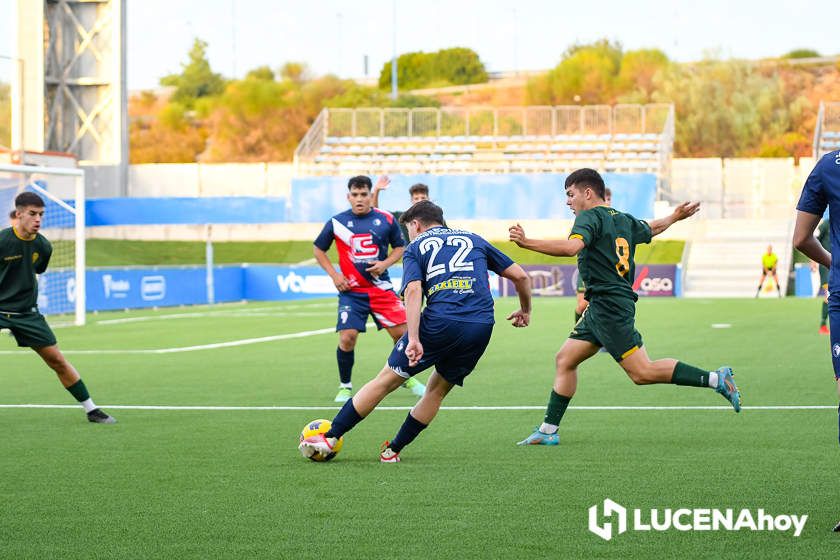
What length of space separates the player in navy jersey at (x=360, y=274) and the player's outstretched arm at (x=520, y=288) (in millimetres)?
3897

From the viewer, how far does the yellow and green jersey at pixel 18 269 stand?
1045 centimetres

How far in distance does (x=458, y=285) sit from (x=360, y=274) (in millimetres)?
4435

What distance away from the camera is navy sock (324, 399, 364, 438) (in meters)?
8.27

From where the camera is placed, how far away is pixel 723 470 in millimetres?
7777

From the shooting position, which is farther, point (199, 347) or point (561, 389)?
point (199, 347)

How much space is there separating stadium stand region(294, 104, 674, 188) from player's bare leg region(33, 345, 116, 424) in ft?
133

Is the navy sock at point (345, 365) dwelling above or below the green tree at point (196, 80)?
below

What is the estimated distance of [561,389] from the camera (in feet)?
30.4

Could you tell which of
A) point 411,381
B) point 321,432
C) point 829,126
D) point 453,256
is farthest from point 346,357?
point 829,126

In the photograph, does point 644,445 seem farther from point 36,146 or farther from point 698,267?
point 36,146

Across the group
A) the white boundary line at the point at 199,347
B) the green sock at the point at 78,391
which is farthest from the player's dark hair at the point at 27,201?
the white boundary line at the point at 199,347

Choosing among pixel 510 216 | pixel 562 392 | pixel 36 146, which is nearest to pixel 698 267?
pixel 510 216

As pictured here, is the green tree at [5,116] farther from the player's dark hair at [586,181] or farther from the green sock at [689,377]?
the green sock at [689,377]

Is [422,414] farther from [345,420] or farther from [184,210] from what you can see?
[184,210]
